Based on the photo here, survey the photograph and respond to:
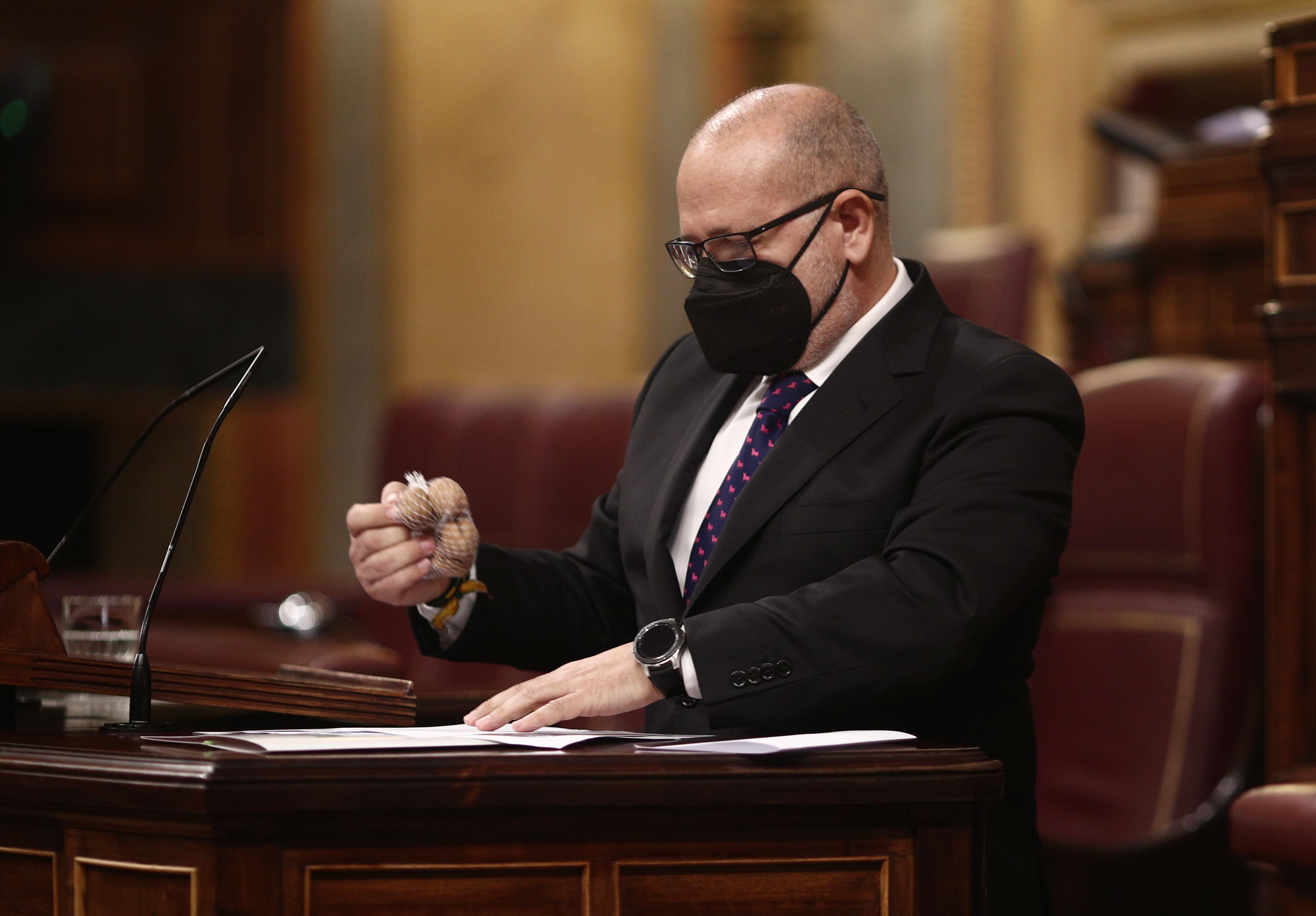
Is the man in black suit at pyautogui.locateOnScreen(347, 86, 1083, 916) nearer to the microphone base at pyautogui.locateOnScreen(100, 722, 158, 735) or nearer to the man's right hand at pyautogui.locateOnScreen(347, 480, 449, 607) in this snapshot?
the man's right hand at pyautogui.locateOnScreen(347, 480, 449, 607)

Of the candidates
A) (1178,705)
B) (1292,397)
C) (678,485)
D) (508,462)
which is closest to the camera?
(678,485)

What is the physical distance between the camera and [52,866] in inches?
45.8

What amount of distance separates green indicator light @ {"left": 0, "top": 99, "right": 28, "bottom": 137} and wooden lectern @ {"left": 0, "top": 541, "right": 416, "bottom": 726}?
4.17 m

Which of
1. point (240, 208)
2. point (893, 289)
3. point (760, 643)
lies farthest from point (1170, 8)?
point (760, 643)

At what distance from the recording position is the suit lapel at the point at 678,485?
1.66 meters

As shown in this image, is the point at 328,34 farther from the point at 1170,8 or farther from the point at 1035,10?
the point at 1170,8

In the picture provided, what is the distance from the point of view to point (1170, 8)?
6.02 m

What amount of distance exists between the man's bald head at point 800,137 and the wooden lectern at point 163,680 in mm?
657

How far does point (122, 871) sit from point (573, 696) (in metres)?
0.38

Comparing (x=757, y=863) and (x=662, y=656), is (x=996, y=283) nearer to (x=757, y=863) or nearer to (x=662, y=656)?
(x=662, y=656)

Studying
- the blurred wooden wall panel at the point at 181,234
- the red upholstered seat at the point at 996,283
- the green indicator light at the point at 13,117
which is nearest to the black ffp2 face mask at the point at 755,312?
the red upholstered seat at the point at 996,283

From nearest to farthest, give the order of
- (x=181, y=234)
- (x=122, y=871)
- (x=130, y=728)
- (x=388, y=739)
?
(x=122, y=871)
(x=388, y=739)
(x=130, y=728)
(x=181, y=234)

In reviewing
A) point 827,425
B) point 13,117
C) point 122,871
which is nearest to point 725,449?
point 827,425

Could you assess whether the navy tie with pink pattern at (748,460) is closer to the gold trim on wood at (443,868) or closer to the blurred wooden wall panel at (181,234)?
the gold trim on wood at (443,868)
